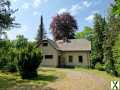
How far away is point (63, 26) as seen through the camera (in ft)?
206

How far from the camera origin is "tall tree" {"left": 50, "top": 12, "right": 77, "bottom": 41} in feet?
203

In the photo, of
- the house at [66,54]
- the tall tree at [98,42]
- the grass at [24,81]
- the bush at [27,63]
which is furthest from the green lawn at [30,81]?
the tall tree at [98,42]

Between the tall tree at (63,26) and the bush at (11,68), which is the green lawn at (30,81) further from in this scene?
the tall tree at (63,26)

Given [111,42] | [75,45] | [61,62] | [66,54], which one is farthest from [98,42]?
[111,42]

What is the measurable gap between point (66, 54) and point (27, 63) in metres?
20.8

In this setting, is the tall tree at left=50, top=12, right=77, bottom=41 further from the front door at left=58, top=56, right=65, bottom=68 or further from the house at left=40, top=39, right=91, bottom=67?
the front door at left=58, top=56, right=65, bottom=68

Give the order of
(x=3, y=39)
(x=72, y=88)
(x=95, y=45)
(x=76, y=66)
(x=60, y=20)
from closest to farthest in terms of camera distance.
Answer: (x=72, y=88) → (x=3, y=39) → (x=76, y=66) → (x=95, y=45) → (x=60, y=20)

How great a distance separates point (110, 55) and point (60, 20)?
34.1m

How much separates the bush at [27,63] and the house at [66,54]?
59.6 feet

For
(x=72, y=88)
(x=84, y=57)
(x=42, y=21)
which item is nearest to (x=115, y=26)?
(x=72, y=88)

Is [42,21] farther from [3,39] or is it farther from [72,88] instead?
[72,88]

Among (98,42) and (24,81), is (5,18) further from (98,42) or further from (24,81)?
(98,42)

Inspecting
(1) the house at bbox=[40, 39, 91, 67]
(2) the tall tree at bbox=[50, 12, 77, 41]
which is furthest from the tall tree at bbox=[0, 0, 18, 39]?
(2) the tall tree at bbox=[50, 12, 77, 41]

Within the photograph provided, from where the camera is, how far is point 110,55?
99.6 feet
